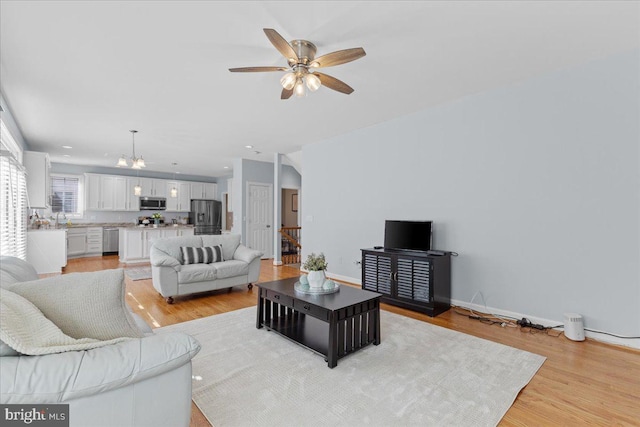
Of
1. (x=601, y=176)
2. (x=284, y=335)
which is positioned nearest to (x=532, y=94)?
(x=601, y=176)

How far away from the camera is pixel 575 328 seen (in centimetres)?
290

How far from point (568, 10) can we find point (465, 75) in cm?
106

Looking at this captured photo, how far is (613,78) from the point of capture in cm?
287

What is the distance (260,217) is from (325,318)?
19.0ft

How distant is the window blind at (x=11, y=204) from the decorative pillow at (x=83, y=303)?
2791mm

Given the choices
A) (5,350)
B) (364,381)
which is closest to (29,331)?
(5,350)

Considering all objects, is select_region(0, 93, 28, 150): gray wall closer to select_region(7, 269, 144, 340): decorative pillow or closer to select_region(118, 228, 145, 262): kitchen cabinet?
select_region(118, 228, 145, 262): kitchen cabinet

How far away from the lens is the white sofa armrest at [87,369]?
108 centimetres

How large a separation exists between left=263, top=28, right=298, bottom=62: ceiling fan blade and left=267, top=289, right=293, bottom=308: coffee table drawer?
205 centimetres

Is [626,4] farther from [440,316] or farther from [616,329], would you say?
[440,316]

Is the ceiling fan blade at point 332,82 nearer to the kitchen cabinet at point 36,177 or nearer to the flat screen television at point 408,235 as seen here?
the flat screen television at point 408,235

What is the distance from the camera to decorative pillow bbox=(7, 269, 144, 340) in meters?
1.44

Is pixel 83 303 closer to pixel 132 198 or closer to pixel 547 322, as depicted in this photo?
pixel 547 322

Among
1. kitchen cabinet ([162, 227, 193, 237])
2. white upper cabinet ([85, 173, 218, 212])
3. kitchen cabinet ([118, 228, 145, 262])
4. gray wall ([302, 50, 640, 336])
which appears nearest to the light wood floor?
gray wall ([302, 50, 640, 336])
